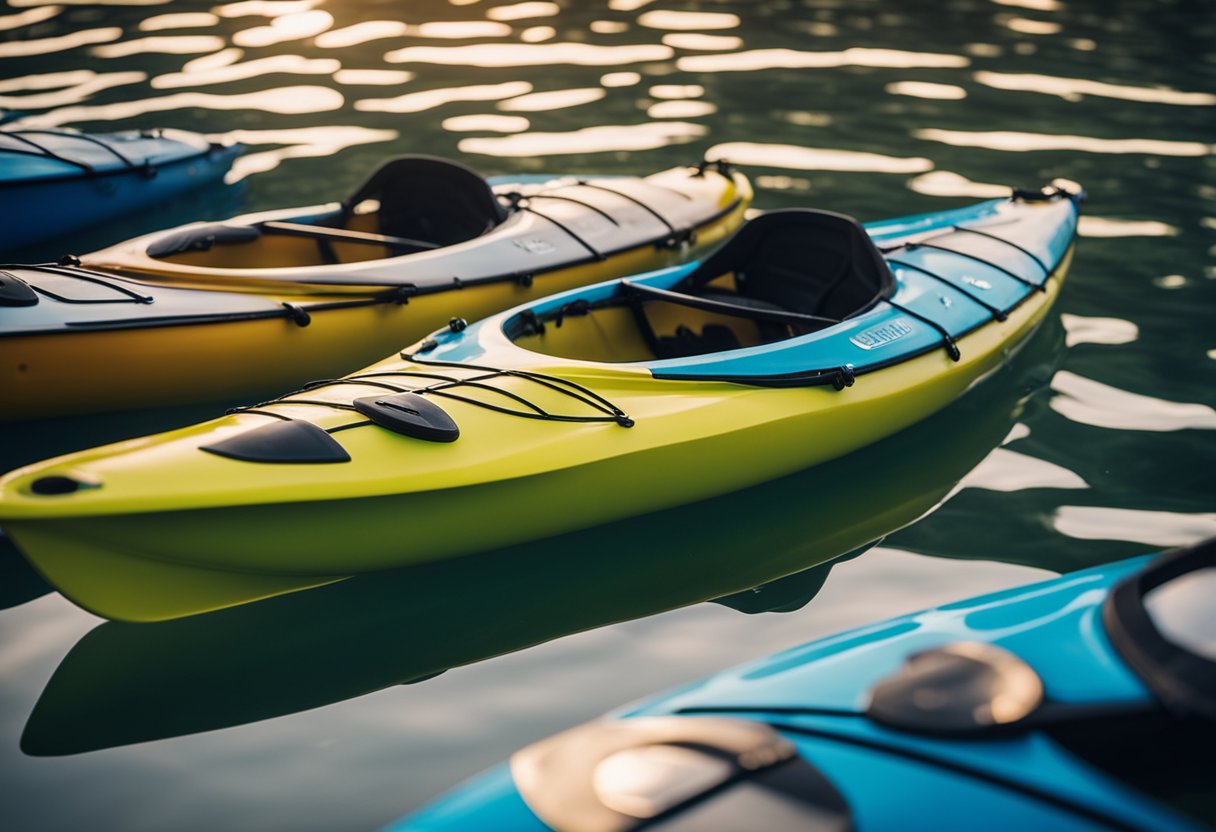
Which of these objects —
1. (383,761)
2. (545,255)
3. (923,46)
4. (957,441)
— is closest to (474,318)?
(545,255)

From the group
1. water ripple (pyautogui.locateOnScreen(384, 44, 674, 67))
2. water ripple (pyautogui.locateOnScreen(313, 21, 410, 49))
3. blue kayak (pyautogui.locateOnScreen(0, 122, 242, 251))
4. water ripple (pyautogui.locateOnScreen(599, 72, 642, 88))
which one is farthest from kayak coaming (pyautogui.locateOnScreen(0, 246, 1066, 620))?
water ripple (pyautogui.locateOnScreen(313, 21, 410, 49))

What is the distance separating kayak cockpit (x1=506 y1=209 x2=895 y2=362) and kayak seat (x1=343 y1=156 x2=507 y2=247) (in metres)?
1.54

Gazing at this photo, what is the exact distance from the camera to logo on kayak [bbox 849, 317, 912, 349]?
5141 millimetres

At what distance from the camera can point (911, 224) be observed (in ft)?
22.3

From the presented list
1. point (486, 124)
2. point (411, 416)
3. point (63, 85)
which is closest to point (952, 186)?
point (486, 124)

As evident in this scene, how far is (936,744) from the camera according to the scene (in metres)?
2.51

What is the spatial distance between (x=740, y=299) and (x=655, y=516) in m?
1.41

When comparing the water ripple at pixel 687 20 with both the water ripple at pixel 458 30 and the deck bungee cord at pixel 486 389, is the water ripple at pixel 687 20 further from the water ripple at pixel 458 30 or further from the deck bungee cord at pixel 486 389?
the deck bungee cord at pixel 486 389

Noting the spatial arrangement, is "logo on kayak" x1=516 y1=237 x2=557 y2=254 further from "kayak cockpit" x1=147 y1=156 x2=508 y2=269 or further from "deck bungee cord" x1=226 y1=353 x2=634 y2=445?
"deck bungee cord" x1=226 y1=353 x2=634 y2=445

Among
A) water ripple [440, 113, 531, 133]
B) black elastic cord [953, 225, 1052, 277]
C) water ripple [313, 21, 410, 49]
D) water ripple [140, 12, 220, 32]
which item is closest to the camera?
black elastic cord [953, 225, 1052, 277]

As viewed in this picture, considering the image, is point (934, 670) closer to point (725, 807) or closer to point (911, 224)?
point (725, 807)

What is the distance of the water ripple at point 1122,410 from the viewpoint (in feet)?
18.6

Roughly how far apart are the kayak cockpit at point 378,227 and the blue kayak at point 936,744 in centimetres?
416

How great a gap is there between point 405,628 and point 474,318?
7.39 ft
